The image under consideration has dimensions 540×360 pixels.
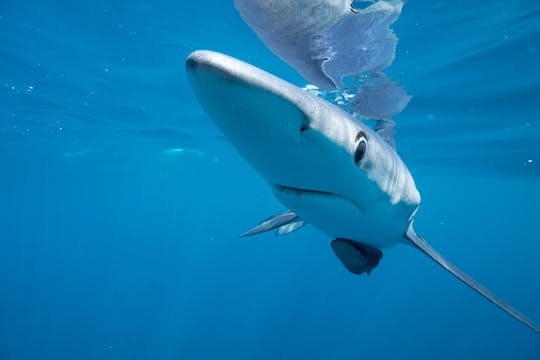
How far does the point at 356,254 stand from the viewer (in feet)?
10.2

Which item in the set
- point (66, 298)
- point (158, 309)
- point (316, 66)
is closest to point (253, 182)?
point (158, 309)

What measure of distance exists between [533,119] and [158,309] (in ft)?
119

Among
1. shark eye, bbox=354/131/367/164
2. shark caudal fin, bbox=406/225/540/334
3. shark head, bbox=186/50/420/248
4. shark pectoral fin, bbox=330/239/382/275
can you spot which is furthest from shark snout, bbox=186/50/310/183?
shark caudal fin, bbox=406/225/540/334

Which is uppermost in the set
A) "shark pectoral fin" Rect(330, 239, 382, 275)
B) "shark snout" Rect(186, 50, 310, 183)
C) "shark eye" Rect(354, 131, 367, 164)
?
"shark snout" Rect(186, 50, 310, 183)

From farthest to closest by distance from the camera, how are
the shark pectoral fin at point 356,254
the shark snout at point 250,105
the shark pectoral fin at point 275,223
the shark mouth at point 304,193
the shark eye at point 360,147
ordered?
the shark pectoral fin at point 275,223
the shark pectoral fin at point 356,254
the shark mouth at point 304,193
the shark eye at point 360,147
the shark snout at point 250,105

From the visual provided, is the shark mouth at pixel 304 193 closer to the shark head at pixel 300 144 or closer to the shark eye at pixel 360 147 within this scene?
the shark head at pixel 300 144

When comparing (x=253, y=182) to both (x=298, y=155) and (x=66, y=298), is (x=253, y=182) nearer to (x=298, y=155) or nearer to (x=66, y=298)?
(x=298, y=155)

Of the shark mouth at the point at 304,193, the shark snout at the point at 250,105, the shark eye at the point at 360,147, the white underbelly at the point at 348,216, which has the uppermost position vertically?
the shark snout at the point at 250,105

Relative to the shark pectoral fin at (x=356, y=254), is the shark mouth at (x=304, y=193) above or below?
above

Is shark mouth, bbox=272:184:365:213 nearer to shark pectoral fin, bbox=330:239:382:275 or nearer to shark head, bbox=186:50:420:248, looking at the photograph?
shark head, bbox=186:50:420:248

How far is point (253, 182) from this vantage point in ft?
144

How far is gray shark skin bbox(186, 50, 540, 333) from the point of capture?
1392mm

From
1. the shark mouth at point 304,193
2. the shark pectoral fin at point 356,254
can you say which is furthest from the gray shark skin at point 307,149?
the shark pectoral fin at point 356,254

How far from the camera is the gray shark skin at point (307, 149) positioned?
1.39m
